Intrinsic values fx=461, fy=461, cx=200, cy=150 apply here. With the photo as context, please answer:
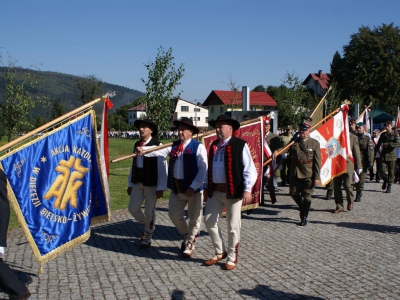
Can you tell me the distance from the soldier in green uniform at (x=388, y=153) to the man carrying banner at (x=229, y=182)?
911 centimetres

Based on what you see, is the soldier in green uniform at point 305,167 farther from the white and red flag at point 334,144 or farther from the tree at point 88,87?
the tree at point 88,87

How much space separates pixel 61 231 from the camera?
19.1 ft

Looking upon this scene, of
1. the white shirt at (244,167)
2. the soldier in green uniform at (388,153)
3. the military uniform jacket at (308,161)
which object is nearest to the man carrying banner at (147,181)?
the white shirt at (244,167)

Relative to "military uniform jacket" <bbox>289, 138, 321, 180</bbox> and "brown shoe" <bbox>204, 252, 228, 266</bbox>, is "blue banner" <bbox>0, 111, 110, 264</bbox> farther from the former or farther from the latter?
"military uniform jacket" <bbox>289, 138, 321, 180</bbox>

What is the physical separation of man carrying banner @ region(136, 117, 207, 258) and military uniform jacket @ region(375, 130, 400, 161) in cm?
913

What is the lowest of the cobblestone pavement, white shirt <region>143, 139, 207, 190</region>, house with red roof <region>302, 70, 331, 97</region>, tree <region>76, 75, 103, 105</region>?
the cobblestone pavement

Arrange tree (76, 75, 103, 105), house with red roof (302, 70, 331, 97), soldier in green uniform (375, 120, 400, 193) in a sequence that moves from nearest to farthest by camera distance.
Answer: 1. soldier in green uniform (375, 120, 400, 193)
2. tree (76, 75, 103, 105)
3. house with red roof (302, 70, 331, 97)

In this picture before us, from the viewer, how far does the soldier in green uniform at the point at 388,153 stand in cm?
1401

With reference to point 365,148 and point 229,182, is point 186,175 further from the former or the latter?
point 365,148

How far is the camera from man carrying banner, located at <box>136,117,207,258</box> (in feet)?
21.8

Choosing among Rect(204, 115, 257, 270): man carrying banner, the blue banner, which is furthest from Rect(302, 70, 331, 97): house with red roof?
the blue banner

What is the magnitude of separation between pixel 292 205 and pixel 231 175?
5.70m

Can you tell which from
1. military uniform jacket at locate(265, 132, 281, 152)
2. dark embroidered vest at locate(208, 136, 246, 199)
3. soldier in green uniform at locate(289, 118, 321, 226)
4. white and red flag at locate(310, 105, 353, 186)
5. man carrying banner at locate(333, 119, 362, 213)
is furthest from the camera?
military uniform jacket at locate(265, 132, 281, 152)

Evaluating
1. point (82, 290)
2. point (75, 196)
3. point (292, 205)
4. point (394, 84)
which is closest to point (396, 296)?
point (82, 290)
